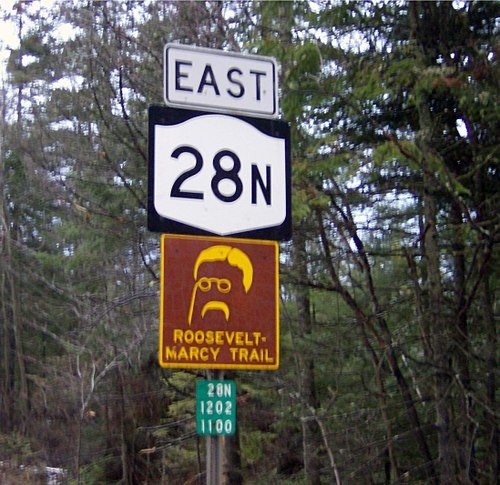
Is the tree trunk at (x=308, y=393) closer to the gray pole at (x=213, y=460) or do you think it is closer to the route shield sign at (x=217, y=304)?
the route shield sign at (x=217, y=304)

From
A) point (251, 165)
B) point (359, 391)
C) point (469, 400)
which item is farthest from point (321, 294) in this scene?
point (251, 165)

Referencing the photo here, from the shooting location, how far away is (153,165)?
3451 mm

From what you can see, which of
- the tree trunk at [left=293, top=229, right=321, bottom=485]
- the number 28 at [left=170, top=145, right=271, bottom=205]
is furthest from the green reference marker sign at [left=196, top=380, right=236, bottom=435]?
the tree trunk at [left=293, top=229, right=321, bottom=485]

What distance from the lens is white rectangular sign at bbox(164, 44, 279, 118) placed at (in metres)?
3.66

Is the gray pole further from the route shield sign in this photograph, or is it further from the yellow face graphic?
the yellow face graphic

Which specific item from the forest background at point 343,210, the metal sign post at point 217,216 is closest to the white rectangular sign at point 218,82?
the metal sign post at point 217,216

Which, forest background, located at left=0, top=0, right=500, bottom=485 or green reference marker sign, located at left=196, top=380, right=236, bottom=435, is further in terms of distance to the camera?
forest background, located at left=0, top=0, right=500, bottom=485

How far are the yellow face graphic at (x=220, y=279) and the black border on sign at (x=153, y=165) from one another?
0.09 metres

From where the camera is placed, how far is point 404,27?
346 inches

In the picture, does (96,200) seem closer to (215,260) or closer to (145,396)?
(145,396)

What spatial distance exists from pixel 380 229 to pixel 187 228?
20.3ft

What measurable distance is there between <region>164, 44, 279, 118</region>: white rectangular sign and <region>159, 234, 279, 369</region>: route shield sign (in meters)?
0.69

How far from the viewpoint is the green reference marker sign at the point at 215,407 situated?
3207 millimetres

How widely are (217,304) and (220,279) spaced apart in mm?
110
